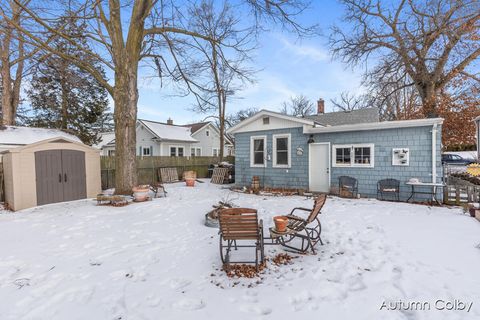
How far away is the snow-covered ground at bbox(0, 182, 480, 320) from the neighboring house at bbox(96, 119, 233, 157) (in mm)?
14261

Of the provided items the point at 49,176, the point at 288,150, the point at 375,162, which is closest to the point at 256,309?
the point at 375,162

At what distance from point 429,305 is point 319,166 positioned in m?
7.56

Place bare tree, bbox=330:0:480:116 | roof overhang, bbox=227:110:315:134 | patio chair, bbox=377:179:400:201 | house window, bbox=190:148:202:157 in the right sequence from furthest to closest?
1. house window, bbox=190:148:202:157
2. bare tree, bbox=330:0:480:116
3. roof overhang, bbox=227:110:315:134
4. patio chair, bbox=377:179:400:201

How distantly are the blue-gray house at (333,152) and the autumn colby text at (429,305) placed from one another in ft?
21.7

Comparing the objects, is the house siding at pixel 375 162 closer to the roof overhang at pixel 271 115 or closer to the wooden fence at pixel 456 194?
the wooden fence at pixel 456 194

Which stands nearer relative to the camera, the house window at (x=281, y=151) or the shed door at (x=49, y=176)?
the shed door at (x=49, y=176)

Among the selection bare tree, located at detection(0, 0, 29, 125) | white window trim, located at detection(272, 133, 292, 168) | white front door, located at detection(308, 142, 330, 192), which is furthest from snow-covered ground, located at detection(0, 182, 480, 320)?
bare tree, located at detection(0, 0, 29, 125)

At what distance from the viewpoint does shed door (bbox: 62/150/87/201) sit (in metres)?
8.47

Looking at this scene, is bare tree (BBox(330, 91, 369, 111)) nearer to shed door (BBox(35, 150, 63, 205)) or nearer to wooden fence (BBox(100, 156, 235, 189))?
wooden fence (BBox(100, 156, 235, 189))

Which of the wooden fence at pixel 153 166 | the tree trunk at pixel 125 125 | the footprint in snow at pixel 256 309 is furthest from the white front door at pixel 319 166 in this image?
the wooden fence at pixel 153 166

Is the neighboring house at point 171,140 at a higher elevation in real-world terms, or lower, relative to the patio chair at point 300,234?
higher

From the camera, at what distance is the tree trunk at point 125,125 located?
852 cm

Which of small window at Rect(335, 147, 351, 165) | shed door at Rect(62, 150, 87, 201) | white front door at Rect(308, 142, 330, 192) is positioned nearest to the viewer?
shed door at Rect(62, 150, 87, 201)

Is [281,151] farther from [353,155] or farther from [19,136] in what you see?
[19,136]
